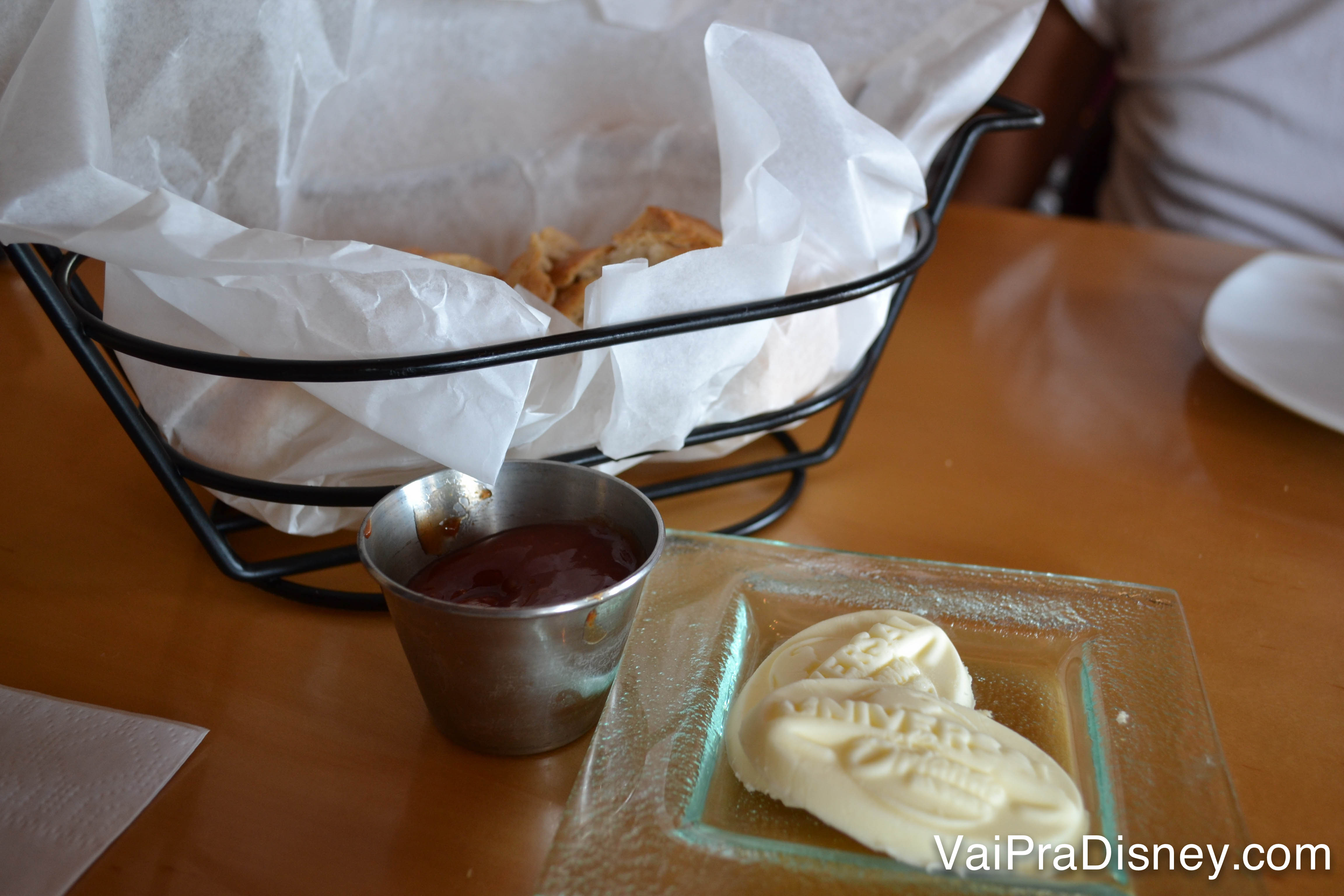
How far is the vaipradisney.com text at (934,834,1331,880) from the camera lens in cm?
24

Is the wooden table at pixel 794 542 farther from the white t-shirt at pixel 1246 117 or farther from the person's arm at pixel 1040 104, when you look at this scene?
the person's arm at pixel 1040 104

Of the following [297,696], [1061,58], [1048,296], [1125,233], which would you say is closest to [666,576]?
[297,696]

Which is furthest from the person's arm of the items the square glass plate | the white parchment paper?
the square glass plate

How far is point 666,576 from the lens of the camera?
1.19 ft

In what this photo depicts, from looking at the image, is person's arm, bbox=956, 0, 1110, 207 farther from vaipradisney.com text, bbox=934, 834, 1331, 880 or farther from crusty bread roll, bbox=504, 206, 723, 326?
vaipradisney.com text, bbox=934, 834, 1331, 880

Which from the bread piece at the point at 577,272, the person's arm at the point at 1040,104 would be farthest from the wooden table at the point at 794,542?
the person's arm at the point at 1040,104

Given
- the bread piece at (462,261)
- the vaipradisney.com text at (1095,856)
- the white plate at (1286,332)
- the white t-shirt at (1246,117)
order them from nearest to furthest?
the vaipradisney.com text at (1095,856)
the bread piece at (462,261)
the white plate at (1286,332)
the white t-shirt at (1246,117)

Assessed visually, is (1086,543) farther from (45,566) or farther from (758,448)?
(45,566)

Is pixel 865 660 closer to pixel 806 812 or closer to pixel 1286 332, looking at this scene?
pixel 806 812

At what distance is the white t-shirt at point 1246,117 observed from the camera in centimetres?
99

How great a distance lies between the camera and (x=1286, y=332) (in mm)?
634

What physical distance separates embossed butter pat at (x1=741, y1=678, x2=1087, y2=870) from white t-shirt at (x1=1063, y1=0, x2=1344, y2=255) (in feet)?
3.20

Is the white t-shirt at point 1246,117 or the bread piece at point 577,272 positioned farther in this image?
the white t-shirt at point 1246,117

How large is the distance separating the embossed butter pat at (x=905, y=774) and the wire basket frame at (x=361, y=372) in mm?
144
